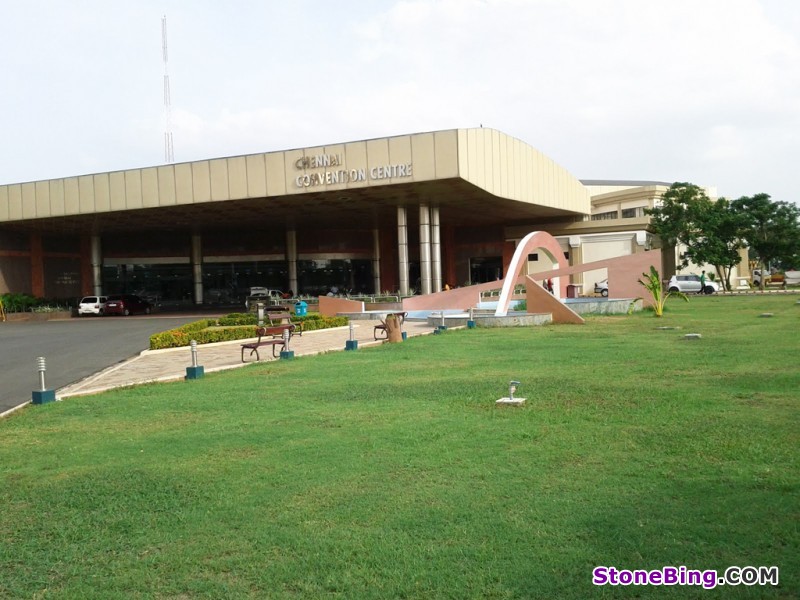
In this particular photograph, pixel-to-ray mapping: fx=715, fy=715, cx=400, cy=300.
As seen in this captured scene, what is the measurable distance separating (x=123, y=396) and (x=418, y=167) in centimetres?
2235

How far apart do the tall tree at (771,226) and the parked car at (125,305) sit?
1483 inches

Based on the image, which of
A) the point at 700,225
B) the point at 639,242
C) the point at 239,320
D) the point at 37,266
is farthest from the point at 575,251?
the point at 37,266

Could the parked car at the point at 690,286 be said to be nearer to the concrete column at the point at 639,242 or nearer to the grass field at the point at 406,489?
the concrete column at the point at 639,242

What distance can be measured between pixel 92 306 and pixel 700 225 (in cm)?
3725

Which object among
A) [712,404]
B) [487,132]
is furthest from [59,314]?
[712,404]

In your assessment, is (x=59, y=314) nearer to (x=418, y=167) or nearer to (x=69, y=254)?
(x=69, y=254)

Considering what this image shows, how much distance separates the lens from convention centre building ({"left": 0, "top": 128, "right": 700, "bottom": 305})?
32781mm

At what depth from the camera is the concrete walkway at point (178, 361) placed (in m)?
12.4

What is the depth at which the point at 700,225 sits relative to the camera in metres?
44.7

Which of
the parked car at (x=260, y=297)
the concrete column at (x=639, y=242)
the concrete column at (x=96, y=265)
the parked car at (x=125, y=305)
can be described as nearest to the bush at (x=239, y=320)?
the parked car at (x=260, y=297)

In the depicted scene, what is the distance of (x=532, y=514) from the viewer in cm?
466

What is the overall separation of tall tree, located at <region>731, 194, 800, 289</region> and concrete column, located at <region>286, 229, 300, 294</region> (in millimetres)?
28729

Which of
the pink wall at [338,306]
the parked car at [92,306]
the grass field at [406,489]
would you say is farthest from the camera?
the parked car at [92,306]

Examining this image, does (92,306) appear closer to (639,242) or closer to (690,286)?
(639,242)
